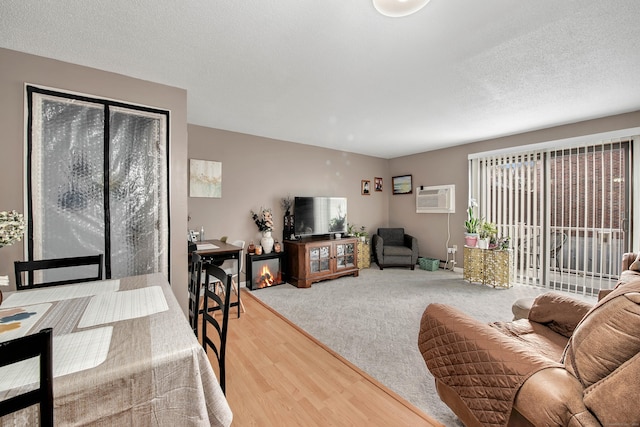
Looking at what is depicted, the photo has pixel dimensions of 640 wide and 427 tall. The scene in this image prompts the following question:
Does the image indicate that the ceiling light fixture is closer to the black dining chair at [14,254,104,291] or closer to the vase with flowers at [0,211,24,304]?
the vase with flowers at [0,211,24,304]

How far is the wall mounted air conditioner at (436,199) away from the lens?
16.9 feet

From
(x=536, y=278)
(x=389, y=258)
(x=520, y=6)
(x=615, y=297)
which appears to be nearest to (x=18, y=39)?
(x=520, y=6)

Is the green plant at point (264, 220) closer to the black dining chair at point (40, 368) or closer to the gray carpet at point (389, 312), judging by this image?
the gray carpet at point (389, 312)

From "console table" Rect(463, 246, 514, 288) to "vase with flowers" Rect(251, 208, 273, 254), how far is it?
3.37 m

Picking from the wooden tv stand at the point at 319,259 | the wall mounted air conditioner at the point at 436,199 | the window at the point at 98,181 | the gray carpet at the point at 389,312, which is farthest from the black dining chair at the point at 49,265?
the wall mounted air conditioner at the point at 436,199

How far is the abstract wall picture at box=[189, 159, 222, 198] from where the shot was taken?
12.3 feet

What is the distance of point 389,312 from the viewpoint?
314cm

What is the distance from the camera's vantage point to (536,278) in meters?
4.28

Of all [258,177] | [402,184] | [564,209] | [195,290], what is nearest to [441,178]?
[402,184]

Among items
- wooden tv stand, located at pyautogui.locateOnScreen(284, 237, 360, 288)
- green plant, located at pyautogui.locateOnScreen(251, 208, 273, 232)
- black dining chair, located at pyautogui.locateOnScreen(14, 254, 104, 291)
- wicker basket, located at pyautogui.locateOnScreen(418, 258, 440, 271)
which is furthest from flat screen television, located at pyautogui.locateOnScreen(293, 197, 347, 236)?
black dining chair, located at pyautogui.locateOnScreen(14, 254, 104, 291)

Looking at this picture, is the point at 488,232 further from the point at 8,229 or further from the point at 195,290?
the point at 8,229

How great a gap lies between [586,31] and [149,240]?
392 centimetres

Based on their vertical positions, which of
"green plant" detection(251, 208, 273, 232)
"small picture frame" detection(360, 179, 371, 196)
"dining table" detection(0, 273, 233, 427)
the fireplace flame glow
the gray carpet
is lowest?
the gray carpet

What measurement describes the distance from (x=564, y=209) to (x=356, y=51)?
4240 mm
